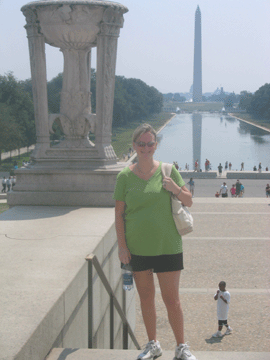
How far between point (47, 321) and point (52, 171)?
5.17 meters

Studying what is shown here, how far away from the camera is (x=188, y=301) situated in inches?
351

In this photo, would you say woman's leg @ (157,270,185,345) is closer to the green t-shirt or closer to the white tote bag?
the green t-shirt

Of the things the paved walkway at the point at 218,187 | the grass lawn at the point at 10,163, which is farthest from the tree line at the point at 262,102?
the paved walkway at the point at 218,187

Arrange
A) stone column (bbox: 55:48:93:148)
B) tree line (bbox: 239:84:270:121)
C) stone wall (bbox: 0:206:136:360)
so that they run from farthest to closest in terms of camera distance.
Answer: tree line (bbox: 239:84:270:121) < stone column (bbox: 55:48:93:148) < stone wall (bbox: 0:206:136:360)

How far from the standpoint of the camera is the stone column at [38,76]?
28.1 ft

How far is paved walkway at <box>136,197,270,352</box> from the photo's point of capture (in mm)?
7559

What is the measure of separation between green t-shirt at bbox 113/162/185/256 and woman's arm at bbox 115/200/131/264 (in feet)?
0.13

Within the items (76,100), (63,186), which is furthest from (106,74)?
(63,186)

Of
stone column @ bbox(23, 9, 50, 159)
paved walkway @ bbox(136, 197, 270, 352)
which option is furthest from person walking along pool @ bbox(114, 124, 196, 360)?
stone column @ bbox(23, 9, 50, 159)

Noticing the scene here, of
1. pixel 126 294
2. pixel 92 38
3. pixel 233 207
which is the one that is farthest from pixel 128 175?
pixel 233 207

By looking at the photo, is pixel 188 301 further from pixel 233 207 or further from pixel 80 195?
pixel 233 207

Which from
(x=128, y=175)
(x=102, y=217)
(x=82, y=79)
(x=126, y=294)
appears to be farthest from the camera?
(x=82, y=79)

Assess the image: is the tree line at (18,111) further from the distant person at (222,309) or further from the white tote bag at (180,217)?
the white tote bag at (180,217)

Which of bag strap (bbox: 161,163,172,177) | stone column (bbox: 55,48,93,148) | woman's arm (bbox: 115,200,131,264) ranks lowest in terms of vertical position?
woman's arm (bbox: 115,200,131,264)
